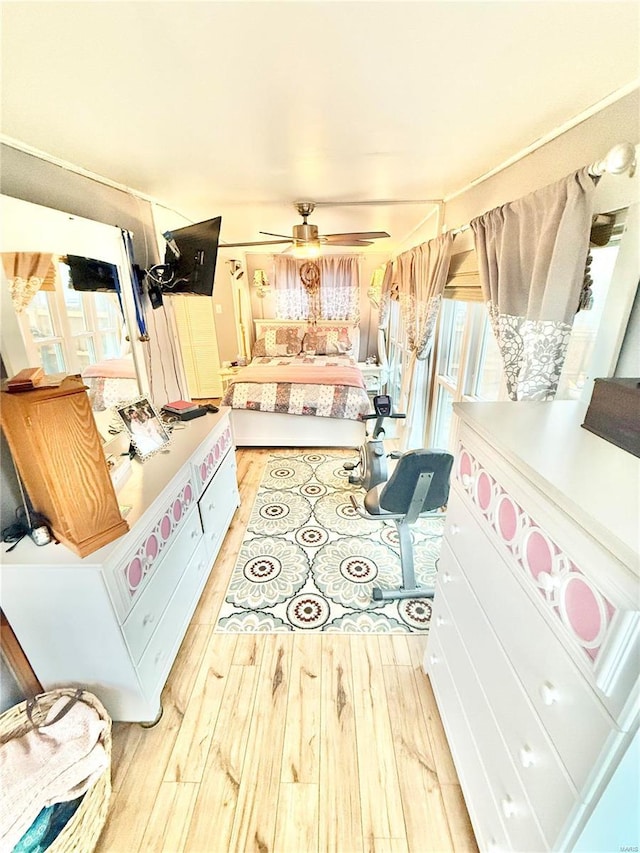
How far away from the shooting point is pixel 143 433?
5.63ft

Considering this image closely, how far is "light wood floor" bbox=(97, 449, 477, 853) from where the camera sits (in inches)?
40.2

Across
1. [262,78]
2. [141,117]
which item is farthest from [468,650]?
[141,117]

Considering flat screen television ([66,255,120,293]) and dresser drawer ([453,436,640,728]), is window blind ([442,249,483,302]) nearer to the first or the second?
dresser drawer ([453,436,640,728])

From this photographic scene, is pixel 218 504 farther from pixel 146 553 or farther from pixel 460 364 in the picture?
pixel 460 364

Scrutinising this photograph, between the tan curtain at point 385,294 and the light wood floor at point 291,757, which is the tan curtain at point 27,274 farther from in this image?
the tan curtain at point 385,294

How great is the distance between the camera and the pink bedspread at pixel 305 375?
3.53 m

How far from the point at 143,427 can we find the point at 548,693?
6.03ft

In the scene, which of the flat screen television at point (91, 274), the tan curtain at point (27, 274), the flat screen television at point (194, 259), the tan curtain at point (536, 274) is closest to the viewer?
the tan curtain at point (536, 274)

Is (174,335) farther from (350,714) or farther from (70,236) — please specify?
(350,714)

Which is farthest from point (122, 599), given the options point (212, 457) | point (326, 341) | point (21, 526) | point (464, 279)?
point (326, 341)

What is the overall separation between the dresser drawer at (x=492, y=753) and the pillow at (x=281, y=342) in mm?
4522

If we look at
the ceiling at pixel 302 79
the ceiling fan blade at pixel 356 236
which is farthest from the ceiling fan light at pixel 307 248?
the ceiling at pixel 302 79

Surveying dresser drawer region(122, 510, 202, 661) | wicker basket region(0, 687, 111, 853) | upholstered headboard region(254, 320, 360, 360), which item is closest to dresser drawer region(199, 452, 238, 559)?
dresser drawer region(122, 510, 202, 661)

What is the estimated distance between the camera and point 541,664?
2.19 feet
